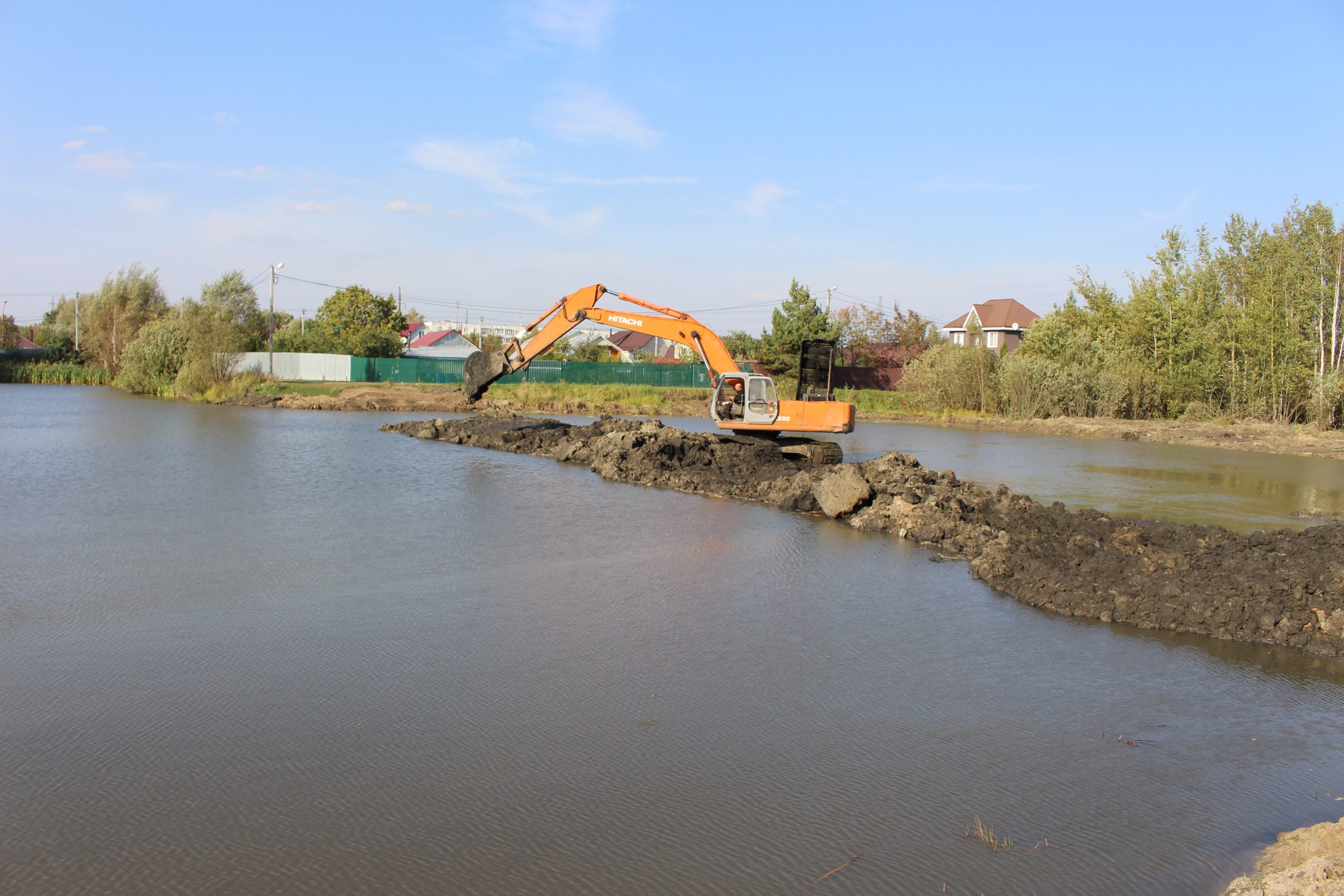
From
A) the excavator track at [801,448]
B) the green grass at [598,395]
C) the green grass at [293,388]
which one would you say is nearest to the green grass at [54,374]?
the green grass at [293,388]

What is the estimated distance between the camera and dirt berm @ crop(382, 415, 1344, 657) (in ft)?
28.2

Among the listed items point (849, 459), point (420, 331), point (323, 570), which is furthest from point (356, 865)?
point (420, 331)

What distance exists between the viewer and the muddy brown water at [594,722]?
177 inches

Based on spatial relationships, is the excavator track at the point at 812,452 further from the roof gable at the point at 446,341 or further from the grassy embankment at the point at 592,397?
the roof gable at the point at 446,341

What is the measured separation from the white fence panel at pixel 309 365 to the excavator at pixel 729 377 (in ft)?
116

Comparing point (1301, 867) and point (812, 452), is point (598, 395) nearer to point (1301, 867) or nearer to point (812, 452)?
point (812, 452)

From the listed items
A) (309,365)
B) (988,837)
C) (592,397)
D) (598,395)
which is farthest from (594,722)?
(309,365)

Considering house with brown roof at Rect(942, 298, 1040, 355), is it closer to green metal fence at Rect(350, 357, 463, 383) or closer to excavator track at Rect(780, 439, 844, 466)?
green metal fence at Rect(350, 357, 463, 383)

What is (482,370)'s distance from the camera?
21.7m

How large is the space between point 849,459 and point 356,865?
1982 centimetres

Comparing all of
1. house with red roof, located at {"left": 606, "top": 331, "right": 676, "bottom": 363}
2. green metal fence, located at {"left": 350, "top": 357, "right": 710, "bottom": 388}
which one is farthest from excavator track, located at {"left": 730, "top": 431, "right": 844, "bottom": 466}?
house with red roof, located at {"left": 606, "top": 331, "right": 676, "bottom": 363}

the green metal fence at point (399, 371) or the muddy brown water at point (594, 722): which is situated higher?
the green metal fence at point (399, 371)

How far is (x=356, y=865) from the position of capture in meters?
4.30

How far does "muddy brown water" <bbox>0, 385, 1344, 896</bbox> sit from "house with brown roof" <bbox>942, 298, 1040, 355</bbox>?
5818 centimetres
